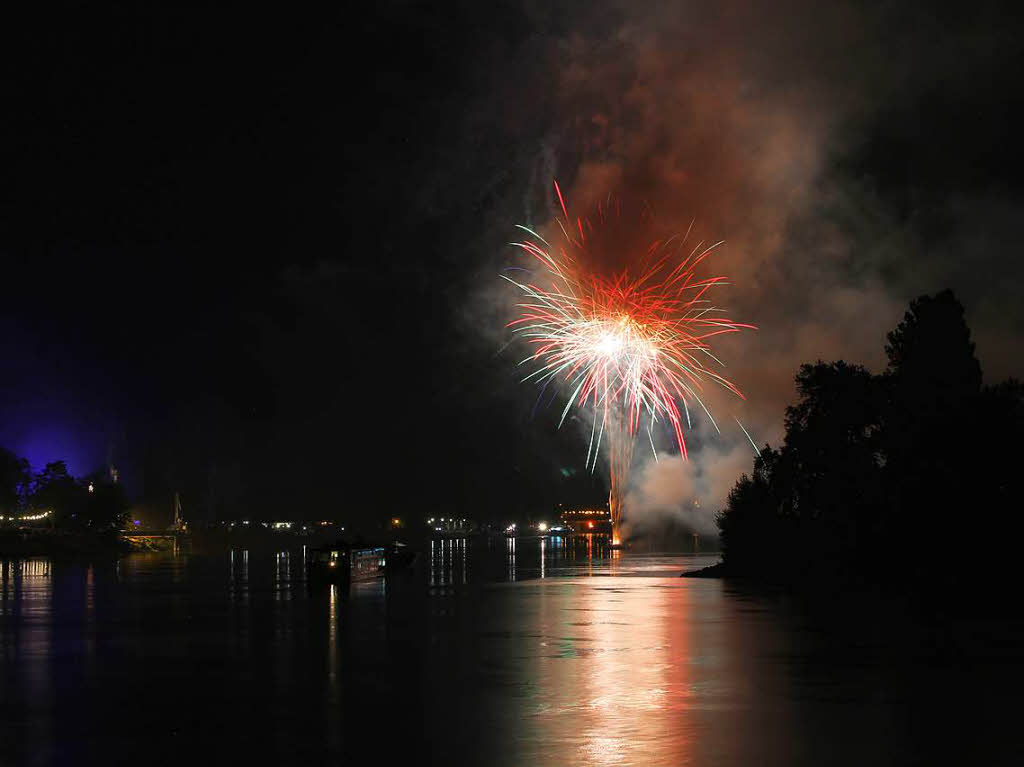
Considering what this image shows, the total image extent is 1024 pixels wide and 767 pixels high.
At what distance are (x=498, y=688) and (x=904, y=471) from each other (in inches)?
1310

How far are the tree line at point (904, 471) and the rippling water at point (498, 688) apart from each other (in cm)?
518

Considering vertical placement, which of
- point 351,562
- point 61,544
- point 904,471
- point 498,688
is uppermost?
point 904,471

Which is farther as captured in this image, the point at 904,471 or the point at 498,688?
the point at 904,471

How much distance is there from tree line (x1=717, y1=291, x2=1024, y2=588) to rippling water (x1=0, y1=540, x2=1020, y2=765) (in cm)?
518

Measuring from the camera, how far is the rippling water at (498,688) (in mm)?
20234

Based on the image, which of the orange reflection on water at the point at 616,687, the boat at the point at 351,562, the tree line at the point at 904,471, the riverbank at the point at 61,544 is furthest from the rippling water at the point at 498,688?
the riverbank at the point at 61,544

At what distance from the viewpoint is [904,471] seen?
5497 cm

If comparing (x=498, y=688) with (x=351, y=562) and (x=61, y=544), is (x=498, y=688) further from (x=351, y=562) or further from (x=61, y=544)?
(x=61, y=544)

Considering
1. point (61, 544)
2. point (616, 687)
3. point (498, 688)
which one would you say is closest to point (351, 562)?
point (498, 688)

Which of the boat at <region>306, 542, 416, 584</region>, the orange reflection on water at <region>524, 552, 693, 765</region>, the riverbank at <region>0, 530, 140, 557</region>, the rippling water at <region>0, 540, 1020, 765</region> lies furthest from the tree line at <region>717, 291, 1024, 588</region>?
the riverbank at <region>0, 530, 140, 557</region>

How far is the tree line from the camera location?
52.2 meters

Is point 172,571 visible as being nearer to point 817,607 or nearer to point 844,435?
point 844,435

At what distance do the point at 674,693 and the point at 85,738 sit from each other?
1230 centimetres

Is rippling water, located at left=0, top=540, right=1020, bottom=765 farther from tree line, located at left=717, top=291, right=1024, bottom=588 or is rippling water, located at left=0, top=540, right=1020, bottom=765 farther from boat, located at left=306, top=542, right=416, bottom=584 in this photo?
boat, located at left=306, top=542, right=416, bottom=584
